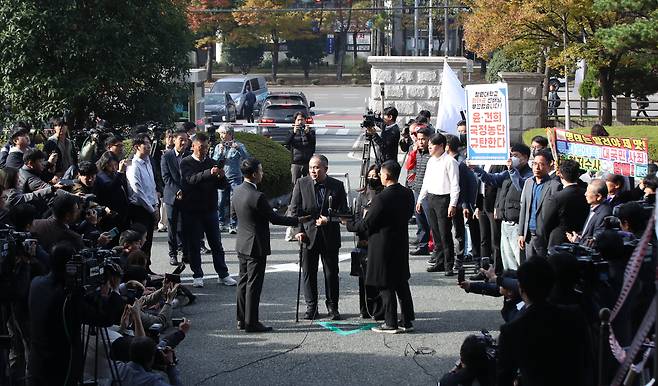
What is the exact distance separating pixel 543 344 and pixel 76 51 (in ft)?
45.4

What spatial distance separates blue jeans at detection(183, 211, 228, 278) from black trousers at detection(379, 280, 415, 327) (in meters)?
2.81

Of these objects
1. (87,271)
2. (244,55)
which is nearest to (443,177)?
(87,271)

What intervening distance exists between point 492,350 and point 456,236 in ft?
23.1

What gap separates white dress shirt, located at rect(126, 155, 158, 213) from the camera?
13.4 meters

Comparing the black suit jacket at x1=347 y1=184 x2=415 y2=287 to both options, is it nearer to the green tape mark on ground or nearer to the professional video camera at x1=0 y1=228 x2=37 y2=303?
the green tape mark on ground

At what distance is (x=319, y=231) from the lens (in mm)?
11852

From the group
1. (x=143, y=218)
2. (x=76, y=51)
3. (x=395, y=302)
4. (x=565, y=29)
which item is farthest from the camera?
(x=565, y=29)

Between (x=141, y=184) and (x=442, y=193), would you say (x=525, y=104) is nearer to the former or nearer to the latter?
(x=442, y=193)

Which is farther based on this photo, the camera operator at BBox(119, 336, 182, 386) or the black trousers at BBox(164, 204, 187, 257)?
the black trousers at BBox(164, 204, 187, 257)

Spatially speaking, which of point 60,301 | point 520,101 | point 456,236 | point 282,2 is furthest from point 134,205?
point 282,2

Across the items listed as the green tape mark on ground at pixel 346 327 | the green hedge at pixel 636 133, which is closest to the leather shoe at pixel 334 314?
the green tape mark on ground at pixel 346 327

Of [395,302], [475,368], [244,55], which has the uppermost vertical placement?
[244,55]

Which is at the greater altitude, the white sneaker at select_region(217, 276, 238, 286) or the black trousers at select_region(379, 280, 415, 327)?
the black trousers at select_region(379, 280, 415, 327)

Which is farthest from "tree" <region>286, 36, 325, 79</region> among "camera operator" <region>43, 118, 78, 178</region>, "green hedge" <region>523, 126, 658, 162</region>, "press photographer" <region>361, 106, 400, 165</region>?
"camera operator" <region>43, 118, 78, 178</region>
